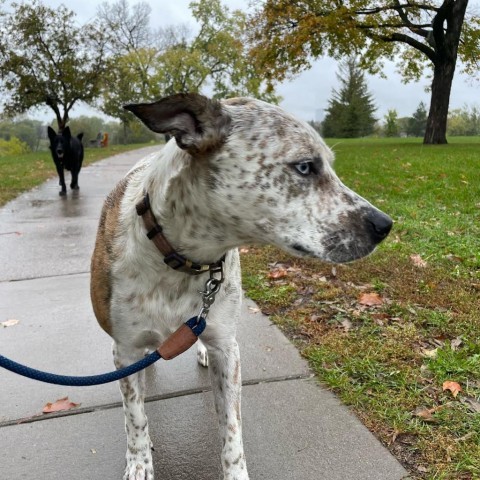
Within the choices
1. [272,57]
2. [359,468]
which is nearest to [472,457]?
[359,468]

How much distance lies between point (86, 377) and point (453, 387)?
202 centimetres

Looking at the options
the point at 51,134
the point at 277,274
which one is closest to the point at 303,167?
the point at 277,274

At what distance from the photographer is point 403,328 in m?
3.57

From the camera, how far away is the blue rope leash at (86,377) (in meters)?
1.84

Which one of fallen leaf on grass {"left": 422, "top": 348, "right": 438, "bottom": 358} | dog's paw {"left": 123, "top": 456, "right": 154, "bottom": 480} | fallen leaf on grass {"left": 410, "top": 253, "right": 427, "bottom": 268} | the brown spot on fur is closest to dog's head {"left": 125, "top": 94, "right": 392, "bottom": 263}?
the brown spot on fur

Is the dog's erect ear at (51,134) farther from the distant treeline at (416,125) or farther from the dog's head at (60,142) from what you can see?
the distant treeline at (416,125)

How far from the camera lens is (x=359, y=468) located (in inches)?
92.8

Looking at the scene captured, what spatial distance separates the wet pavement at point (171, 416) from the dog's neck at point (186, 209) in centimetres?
106

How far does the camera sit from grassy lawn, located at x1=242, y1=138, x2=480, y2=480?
2.52 m

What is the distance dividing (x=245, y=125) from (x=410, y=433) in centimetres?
173

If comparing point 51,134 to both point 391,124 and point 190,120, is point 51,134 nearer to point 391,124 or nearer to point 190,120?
point 190,120

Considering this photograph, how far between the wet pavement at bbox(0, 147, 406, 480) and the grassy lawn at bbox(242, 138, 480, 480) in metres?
0.15

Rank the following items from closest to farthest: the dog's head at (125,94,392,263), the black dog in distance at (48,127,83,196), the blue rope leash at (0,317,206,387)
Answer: the blue rope leash at (0,317,206,387) < the dog's head at (125,94,392,263) < the black dog in distance at (48,127,83,196)

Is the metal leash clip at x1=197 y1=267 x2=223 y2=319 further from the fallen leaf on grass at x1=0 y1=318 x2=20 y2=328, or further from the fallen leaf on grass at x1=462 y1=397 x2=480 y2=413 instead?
the fallen leaf on grass at x1=0 y1=318 x2=20 y2=328
